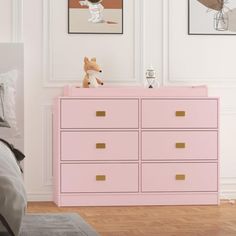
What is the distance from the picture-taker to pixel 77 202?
16.5 feet

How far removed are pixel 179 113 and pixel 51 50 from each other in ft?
3.75

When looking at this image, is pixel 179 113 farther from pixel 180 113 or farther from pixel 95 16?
pixel 95 16

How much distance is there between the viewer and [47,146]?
5.46 meters

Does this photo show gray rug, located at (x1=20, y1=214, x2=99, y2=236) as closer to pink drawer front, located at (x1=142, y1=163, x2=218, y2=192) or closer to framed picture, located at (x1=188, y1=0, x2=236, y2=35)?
pink drawer front, located at (x1=142, y1=163, x2=218, y2=192)

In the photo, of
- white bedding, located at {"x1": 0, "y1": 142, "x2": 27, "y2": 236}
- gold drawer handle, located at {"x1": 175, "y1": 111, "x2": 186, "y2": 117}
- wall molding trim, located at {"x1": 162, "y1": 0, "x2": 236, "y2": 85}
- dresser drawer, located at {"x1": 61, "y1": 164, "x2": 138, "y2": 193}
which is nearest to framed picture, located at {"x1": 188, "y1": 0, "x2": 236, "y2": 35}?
wall molding trim, located at {"x1": 162, "y1": 0, "x2": 236, "y2": 85}

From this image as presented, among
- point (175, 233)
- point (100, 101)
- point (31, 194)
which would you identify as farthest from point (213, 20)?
point (175, 233)

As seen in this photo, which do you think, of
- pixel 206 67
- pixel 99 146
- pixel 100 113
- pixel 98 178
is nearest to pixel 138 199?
pixel 98 178

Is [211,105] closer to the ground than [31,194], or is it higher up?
higher up

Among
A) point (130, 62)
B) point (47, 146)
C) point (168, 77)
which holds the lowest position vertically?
point (47, 146)

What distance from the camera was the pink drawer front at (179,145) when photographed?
202 inches

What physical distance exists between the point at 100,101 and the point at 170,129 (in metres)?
0.56

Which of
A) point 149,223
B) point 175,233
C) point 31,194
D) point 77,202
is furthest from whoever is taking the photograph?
point 31,194

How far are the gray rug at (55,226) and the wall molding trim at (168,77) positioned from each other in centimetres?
167

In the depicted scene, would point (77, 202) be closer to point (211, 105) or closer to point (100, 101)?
point (100, 101)
